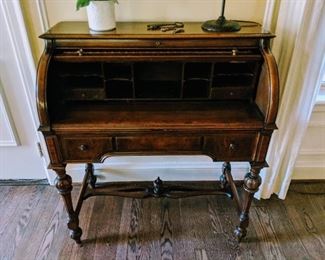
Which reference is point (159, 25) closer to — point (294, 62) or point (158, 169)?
point (294, 62)

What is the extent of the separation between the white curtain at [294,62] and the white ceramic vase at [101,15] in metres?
0.82

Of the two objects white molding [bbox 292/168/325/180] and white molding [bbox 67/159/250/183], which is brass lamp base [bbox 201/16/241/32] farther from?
white molding [bbox 292/168/325/180]

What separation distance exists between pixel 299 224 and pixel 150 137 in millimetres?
1173

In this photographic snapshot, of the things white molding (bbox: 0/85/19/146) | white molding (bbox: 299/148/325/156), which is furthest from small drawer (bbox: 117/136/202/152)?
white molding (bbox: 299/148/325/156)

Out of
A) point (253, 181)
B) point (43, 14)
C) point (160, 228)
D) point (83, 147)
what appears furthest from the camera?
point (160, 228)

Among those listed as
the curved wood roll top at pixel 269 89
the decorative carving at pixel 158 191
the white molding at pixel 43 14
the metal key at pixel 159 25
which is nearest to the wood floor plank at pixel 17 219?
the decorative carving at pixel 158 191

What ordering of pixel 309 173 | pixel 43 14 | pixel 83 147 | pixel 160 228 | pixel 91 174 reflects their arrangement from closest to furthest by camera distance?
pixel 83 147 < pixel 43 14 < pixel 160 228 < pixel 91 174 < pixel 309 173

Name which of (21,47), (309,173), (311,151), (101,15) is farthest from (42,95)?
(309,173)

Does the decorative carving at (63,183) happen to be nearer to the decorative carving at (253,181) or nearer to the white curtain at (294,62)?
the decorative carving at (253,181)

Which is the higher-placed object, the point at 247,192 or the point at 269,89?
the point at 269,89

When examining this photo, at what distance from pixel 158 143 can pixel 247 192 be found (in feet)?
1.77

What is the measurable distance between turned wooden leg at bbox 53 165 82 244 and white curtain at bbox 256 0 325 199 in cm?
119

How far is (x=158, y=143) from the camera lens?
1227 millimetres

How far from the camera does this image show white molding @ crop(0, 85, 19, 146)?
1.66 metres
